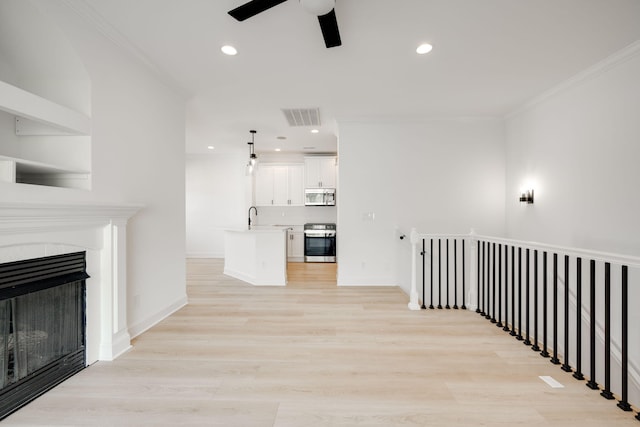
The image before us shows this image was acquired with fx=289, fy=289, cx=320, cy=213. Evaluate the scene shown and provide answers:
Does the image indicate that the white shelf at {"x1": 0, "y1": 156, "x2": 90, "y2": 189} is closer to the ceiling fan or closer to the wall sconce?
the ceiling fan

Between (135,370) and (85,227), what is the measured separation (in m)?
1.14

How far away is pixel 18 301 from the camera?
179cm

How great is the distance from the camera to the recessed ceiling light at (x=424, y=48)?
261cm

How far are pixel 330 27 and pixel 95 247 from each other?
2.40m

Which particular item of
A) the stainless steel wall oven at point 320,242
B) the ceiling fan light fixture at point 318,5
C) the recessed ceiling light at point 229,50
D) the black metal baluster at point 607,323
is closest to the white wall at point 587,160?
the black metal baluster at point 607,323

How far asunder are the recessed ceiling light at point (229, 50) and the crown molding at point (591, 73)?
361 centimetres

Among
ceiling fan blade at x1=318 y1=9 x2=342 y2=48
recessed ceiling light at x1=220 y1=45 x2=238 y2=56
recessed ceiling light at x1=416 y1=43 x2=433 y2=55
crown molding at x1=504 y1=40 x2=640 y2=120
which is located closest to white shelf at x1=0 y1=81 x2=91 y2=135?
recessed ceiling light at x1=220 y1=45 x2=238 y2=56

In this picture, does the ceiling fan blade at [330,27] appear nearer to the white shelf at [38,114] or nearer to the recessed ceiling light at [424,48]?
the recessed ceiling light at [424,48]

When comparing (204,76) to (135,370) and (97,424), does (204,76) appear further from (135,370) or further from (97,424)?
(97,424)

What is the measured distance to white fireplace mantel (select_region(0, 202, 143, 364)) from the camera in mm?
1792

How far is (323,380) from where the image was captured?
2061 millimetres

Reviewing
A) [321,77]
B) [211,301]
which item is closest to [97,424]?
[211,301]

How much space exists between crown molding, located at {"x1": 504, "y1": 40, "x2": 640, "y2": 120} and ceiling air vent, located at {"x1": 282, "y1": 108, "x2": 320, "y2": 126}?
2944 mm

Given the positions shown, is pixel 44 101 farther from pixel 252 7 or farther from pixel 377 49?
pixel 377 49
